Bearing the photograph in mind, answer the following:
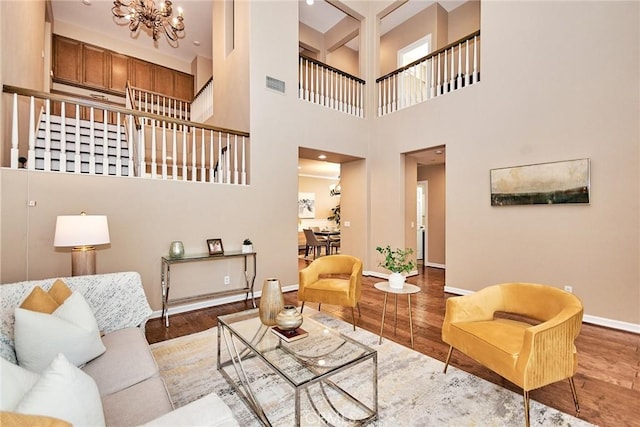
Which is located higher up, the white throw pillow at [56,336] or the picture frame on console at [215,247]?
the picture frame on console at [215,247]

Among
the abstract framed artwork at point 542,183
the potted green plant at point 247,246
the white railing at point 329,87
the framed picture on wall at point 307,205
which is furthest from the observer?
the framed picture on wall at point 307,205

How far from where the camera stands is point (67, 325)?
1.58 metres

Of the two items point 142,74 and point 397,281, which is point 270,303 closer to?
point 397,281

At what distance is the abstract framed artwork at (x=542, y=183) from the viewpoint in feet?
11.3

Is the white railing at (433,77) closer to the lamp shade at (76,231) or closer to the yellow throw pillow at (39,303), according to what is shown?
the lamp shade at (76,231)

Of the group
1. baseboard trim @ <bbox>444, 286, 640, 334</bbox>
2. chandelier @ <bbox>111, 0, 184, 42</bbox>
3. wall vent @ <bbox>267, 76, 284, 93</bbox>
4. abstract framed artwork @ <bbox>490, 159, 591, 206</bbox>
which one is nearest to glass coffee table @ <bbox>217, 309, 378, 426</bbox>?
baseboard trim @ <bbox>444, 286, 640, 334</bbox>

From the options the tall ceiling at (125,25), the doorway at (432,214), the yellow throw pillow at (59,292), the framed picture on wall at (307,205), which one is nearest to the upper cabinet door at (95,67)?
the tall ceiling at (125,25)

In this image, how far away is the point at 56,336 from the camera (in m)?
1.51

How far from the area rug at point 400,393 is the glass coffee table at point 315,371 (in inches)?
1.0

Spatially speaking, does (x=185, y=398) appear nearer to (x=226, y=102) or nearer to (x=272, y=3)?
(x=226, y=102)

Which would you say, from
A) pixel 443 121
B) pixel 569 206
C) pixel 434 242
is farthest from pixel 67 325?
pixel 434 242

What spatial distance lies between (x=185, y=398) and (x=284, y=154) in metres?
3.54

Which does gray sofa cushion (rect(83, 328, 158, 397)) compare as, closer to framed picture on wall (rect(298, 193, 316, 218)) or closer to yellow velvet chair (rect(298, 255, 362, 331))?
yellow velvet chair (rect(298, 255, 362, 331))

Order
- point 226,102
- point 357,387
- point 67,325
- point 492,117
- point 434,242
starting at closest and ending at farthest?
point 67,325 → point 357,387 → point 492,117 → point 226,102 → point 434,242
